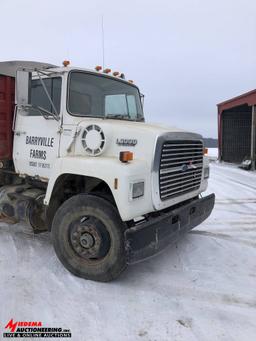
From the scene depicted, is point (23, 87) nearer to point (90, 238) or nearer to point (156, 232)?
point (90, 238)

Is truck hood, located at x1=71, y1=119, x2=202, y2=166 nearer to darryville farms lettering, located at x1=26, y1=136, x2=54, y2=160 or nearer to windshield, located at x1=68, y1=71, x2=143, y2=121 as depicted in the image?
windshield, located at x1=68, y1=71, x2=143, y2=121

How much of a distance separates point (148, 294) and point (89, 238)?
0.92 meters

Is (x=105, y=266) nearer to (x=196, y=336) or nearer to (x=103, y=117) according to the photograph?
(x=196, y=336)

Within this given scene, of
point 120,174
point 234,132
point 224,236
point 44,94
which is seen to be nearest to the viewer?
point 120,174

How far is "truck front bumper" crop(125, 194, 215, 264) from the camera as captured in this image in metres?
3.28

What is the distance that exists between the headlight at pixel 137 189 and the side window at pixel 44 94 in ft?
5.20

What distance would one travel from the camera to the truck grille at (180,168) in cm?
361

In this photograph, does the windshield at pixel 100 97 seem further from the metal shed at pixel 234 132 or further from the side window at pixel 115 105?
the metal shed at pixel 234 132

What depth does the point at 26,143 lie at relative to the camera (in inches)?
176

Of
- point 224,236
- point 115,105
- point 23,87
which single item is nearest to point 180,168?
point 115,105

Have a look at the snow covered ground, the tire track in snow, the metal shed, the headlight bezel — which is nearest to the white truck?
the headlight bezel

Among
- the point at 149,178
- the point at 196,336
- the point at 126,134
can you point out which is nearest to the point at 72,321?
the point at 196,336

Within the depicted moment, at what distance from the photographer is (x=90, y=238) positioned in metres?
3.62

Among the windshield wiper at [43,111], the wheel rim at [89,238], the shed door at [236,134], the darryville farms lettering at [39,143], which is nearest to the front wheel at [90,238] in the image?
the wheel rim at [89,238]
